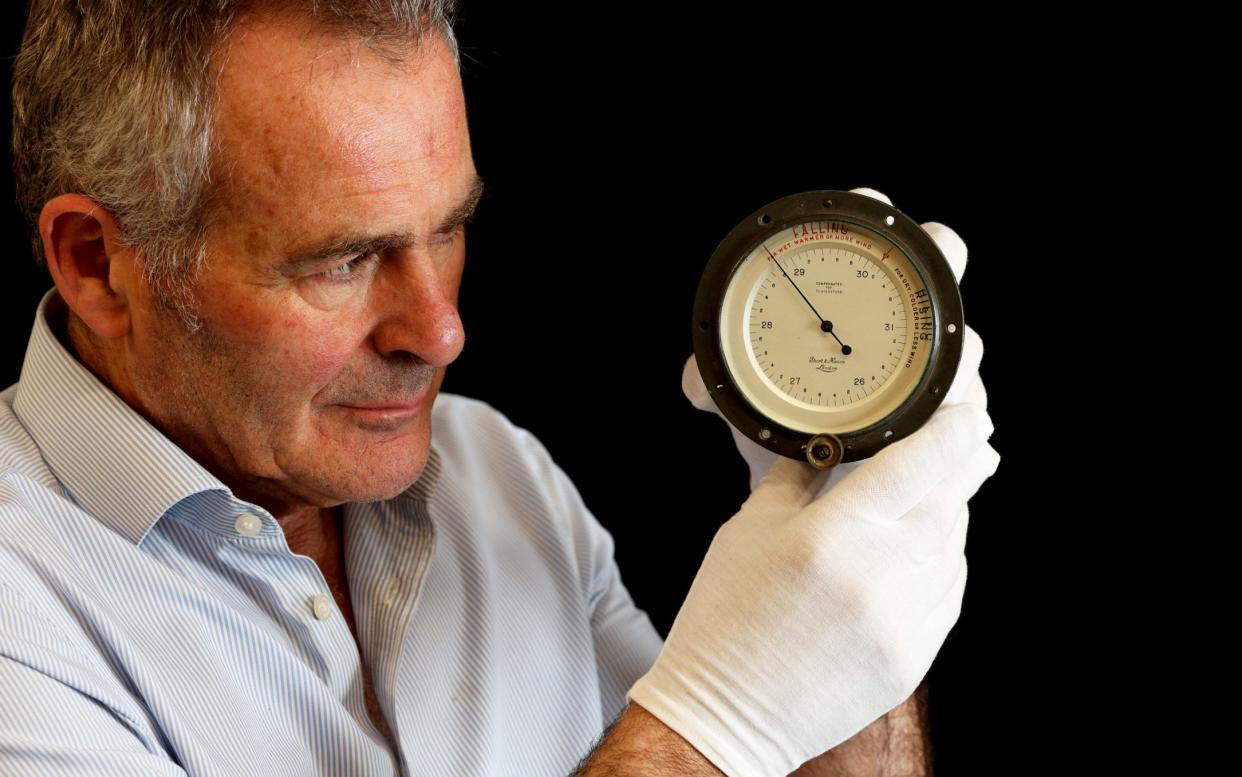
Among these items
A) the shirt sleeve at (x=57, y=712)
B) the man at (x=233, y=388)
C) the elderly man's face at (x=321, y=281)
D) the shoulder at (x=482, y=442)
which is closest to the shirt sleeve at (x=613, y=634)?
the shoulder at (x=482, y=442)

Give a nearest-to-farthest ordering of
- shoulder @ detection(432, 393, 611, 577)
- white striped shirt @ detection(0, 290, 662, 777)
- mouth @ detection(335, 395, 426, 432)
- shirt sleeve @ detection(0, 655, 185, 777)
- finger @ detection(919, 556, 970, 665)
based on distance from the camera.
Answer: shirt sleeve @ detection(0, 655, 185, 777) → white striped shirt @ detection(0, 290, 662, 777) → finger @ detection(919, 556, 970, 665) → mouth @ detection(335, 395, 426, 432) → shoulder @ detection(432, 393, 611, 577)

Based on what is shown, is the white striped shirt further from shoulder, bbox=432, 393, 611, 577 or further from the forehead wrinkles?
the forehead wrinkles

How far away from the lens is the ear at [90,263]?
2.09 meters

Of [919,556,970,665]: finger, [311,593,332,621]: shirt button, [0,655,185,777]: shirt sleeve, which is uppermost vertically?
[0,655,185,777]: shirt sleeve

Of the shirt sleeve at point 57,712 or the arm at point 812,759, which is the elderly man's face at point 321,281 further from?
the arm at point 812,759

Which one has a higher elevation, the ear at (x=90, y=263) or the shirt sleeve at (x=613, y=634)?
the ear at (x=90, y=263)

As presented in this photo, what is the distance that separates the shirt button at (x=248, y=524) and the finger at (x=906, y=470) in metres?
0.79

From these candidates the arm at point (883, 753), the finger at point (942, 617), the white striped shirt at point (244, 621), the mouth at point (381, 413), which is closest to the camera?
the white striped shirt at point (244, 621)

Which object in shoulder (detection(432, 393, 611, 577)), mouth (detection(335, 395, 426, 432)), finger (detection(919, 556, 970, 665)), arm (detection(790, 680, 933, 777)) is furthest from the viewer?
shoulder (detection(432, 393, 611, 577))

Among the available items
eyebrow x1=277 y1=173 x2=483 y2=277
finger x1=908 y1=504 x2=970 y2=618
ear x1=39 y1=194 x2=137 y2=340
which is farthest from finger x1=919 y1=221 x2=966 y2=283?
ear x1=39 y1=194 x2=137 y2=340

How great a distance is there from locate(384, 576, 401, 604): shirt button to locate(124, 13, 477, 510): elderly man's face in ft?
0.61

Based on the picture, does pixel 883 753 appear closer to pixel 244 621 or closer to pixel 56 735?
pixel 244 621

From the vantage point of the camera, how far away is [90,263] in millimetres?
2133

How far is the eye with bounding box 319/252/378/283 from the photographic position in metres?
2.04
